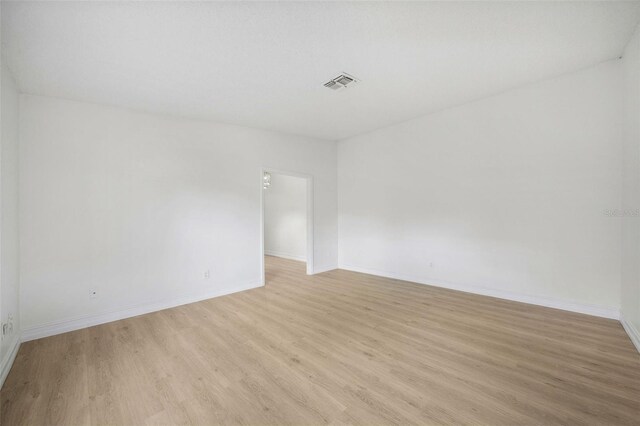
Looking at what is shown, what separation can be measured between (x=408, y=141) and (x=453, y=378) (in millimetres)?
3759

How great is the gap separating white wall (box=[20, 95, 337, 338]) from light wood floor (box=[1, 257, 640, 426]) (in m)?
0.47

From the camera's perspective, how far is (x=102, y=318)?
322 centimetres

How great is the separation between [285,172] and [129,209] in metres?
2.53

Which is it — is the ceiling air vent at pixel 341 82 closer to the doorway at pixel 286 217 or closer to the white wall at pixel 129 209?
the white wall at pixel 129 209

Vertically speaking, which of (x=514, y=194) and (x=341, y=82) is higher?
(x=341, y=82)

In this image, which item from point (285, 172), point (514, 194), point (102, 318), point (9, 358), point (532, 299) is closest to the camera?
point (9, 358)

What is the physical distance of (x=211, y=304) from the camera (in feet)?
12.5

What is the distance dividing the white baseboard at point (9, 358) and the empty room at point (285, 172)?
0.03 meters

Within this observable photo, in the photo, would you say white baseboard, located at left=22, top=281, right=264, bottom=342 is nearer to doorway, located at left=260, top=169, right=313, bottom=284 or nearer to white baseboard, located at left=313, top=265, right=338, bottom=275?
white baseboard, located at left=313, top=265, right=338, bottom=275

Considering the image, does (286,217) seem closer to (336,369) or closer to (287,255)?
(287,255)

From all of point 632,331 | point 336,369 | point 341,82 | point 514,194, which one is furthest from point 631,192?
point 336,369

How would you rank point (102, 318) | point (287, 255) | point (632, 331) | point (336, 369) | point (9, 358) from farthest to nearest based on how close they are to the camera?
1. point (287, 255)
2. point (102, 318)
3. point (632, 331)
4. point (9, 358)
5. point (336, 369)

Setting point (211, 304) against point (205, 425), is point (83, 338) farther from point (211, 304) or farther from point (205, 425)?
point (205, 425)

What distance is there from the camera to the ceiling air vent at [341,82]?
2931 millimetres
